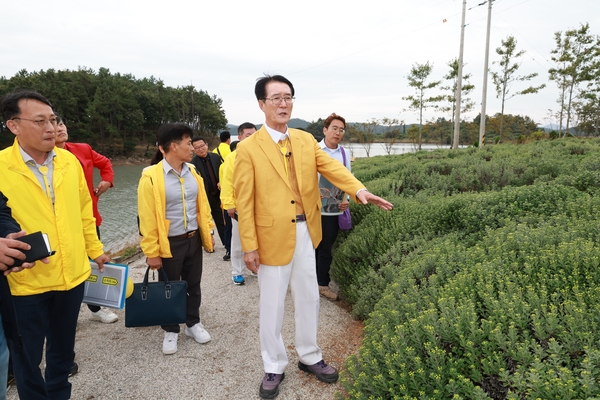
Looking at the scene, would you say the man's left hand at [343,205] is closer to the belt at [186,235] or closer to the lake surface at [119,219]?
the belt at [186,235]

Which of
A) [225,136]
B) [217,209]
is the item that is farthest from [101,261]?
[225,136]

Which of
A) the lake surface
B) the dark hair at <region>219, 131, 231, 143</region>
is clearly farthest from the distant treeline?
the dark hair at <region>219, 131, 231, 143</region>

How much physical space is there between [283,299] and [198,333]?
4.35 ft

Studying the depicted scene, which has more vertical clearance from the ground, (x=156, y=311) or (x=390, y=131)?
(x=390, y=131)

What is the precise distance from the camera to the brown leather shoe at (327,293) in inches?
181

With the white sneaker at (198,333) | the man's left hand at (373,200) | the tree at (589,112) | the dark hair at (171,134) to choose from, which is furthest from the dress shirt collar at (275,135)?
the tree at (589,112)

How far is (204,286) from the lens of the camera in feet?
16.9

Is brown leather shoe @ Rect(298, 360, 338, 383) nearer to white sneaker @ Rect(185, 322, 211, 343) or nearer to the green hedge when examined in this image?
the green hedge

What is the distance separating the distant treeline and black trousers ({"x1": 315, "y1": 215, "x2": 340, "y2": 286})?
46.8m

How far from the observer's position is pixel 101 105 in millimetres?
44469

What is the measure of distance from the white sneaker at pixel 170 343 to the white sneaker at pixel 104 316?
38.3 inches

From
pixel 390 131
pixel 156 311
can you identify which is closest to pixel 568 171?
pixel 156 311

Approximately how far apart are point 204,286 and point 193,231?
1.84 metres

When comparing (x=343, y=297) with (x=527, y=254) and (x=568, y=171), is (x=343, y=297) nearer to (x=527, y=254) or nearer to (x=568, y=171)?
(x=527, y=254)
